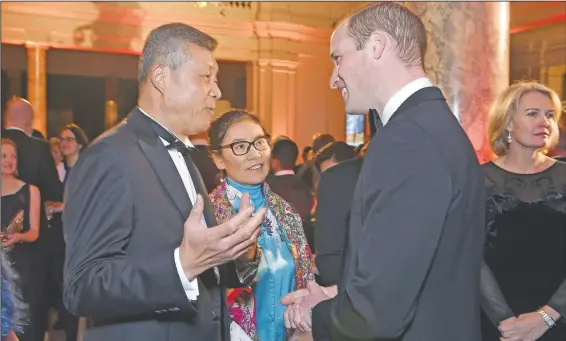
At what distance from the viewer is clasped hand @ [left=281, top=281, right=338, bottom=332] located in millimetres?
1879

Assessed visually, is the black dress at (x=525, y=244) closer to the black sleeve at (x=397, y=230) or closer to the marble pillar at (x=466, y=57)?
the marble pillar at (x=466, y=57)

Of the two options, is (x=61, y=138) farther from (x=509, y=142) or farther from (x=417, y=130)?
(x=417, y=130)

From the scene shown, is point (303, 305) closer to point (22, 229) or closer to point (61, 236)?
point (22, 229)

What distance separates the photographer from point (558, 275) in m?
2.86

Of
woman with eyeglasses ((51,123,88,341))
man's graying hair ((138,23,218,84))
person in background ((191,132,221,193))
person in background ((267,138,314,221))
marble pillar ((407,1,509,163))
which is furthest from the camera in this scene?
woman with eyeglasses ((51,123,88,341))

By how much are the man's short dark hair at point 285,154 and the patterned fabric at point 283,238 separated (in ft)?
6.40

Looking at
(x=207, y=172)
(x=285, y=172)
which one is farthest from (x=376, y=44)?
(x=285, y=172)

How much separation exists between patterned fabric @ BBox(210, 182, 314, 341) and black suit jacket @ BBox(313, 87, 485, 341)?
3.67 ft

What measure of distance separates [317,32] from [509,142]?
996cm

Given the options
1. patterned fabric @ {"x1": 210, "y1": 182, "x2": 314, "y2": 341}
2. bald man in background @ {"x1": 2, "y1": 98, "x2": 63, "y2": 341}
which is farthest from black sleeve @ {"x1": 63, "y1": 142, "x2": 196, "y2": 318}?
bald man in background @ {"x1": 2, "y1": 98, "x2": 63, "y2": 341}

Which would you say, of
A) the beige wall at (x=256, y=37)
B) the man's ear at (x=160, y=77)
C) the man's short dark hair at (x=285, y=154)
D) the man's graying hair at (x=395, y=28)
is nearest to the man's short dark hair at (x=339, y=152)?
the man's short dark hair at (x=285, y=154)

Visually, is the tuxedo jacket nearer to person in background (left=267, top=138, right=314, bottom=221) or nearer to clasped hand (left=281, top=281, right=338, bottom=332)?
person in background (left=267, top=138, right=314, bottom=221)

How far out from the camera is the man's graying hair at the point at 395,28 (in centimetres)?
164

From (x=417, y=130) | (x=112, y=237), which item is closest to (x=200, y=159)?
(x=112, y=237)
